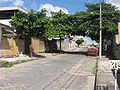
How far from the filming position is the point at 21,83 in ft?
53.0

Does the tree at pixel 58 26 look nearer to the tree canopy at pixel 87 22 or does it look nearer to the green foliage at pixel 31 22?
the tree canopy at pixel 87 22

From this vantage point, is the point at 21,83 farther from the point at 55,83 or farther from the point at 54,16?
the point at 54,16

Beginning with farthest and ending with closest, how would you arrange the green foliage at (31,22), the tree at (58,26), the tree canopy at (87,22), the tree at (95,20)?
the tree at (58,26) → the tree canopy at (87,22) → the tree at (95,20) → the green foliage at (31,22)

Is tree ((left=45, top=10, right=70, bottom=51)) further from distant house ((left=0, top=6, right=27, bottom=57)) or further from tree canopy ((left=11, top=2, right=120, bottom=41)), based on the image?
distant house ((left=0, top=6, right=27, bottom=57))

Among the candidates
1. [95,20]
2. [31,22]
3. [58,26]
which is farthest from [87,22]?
[31,22]

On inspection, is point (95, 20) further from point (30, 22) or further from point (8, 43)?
point (8, 43)

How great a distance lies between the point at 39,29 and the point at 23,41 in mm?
5777

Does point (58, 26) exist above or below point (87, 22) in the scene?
below

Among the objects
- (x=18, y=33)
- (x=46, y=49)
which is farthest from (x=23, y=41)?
(x=46, y=49)

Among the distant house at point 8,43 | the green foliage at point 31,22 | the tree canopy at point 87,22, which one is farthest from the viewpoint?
the tree canopy at point 87,22

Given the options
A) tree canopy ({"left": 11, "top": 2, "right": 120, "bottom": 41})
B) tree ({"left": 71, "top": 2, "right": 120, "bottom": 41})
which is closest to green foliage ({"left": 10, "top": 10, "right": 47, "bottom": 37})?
tree canopy ({"left": 11, "top": 2, "right": 120, "bottom": 41})

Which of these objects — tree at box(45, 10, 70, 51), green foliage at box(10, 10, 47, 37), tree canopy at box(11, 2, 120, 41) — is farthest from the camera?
tree at box(45, 10, 70, 51)

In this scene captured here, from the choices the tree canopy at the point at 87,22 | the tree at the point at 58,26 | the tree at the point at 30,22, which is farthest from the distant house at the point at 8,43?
the tree at the point at 58,26

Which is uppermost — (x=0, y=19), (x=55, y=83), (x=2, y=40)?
(x=0, y=19)
